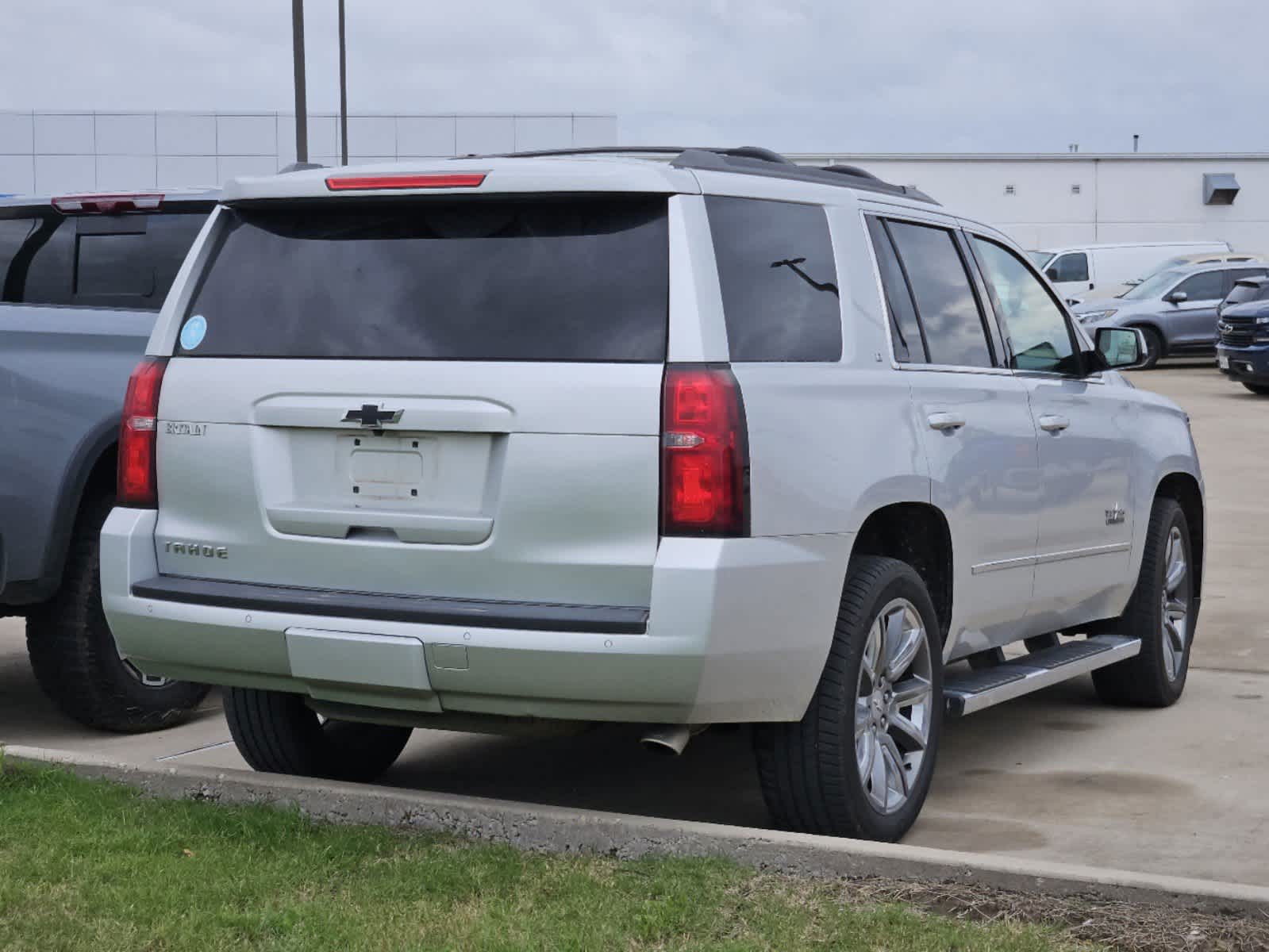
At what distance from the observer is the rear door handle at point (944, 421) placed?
223 inches

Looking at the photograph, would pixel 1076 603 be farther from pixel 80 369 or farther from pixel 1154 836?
pixel 80 369

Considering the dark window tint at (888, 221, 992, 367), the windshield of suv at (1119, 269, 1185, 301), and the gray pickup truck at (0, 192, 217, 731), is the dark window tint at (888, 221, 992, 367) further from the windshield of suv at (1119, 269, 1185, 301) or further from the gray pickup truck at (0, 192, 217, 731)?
the windshield of suv at (1119, 269, 1185, 301)

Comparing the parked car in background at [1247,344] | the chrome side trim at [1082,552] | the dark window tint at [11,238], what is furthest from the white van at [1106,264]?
the dark window tint at [11,238]

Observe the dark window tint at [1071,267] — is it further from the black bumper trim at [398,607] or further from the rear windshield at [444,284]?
the black bumper trim at [398,607]

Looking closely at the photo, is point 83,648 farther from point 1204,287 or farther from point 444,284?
point 1204,287

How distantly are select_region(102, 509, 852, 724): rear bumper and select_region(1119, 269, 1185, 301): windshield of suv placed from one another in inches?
1107

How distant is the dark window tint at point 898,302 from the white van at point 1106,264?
106 ft

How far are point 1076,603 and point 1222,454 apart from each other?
12628 millimetres

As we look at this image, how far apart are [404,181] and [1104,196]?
49.8m

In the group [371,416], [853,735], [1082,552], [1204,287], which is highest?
[1204,287]

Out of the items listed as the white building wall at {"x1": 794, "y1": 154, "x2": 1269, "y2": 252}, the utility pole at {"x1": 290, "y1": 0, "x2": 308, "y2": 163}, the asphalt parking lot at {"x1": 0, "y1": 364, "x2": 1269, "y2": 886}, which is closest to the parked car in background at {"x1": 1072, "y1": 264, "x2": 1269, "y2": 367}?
the utility pole at {"x1": 290, "y1": 0, "x2": 308, "y2": 163}

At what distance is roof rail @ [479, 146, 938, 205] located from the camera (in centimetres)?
513

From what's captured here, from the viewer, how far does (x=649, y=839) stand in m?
4.89

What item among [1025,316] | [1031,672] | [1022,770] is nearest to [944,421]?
[1031,672]
